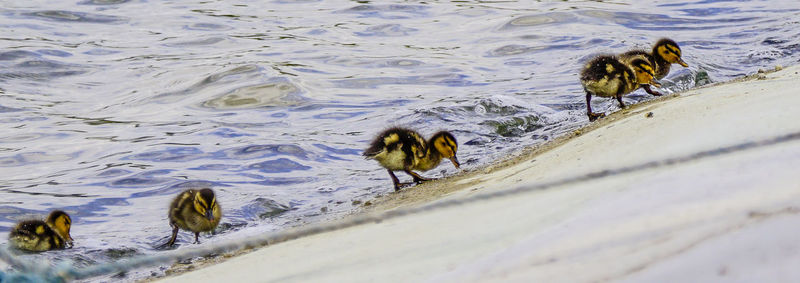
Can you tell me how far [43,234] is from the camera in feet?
19.4

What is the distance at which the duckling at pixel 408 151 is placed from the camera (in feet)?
21.5

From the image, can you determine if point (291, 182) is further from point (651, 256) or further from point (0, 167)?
point (651, 256)

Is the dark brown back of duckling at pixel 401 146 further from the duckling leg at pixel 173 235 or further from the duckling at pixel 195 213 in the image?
the duckling leg at pixel 173 235

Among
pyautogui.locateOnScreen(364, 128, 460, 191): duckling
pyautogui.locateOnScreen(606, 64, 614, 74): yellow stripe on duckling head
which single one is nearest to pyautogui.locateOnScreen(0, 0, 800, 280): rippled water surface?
pyautogui.locateOnScreen(364, 128, 460, 191): duckling

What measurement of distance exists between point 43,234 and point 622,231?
3865 mm

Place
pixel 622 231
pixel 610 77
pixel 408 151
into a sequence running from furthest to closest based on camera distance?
pixel 610 77
pixel 408 151
pixel 622 231

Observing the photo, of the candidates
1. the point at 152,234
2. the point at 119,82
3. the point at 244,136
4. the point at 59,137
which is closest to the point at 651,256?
the point at 152,234

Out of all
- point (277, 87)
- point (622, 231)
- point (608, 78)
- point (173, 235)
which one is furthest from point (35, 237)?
point (277, 87)

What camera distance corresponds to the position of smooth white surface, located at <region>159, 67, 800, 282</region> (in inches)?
110

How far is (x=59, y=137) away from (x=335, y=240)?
209 inches

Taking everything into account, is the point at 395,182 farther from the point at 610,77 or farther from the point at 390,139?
the point at 610,77

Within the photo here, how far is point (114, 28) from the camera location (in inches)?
518

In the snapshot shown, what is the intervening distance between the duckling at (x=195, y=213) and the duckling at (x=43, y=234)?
1.93 feet

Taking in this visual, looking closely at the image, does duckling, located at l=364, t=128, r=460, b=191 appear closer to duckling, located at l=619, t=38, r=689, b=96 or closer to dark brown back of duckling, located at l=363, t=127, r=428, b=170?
dark brown back of duckling, located at l=363, t=127, r=428, b=170
